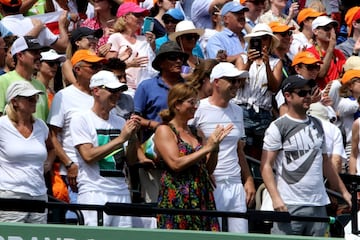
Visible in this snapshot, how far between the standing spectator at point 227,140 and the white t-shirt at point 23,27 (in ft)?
7.92

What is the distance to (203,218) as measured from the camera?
9.78 meters

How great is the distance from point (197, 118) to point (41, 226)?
7.40 ft

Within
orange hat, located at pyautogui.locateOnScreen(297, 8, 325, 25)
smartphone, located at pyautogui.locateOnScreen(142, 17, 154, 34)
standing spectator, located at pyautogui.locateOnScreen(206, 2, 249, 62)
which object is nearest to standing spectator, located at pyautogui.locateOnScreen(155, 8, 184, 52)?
smartphone, located at pyautogui.locateOnScreen(142, 17, 154, 34)

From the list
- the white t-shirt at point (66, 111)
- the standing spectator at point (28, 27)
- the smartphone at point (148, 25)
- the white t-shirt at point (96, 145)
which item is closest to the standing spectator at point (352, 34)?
the smartphone at point (148, 25)

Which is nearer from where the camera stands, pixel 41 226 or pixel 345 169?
pixel 41 226

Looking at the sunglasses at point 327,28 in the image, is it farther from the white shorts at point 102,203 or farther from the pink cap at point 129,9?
the white shorts at point 102,203

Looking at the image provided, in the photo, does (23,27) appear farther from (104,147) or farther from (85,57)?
(104,147)

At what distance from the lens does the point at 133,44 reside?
12992mm

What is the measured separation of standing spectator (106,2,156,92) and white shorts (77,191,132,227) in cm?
240

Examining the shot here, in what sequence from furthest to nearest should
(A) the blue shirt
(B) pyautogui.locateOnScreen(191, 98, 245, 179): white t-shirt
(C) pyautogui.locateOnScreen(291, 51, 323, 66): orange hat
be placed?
(A) the blue shirt, (C) pyautogui.locateOnScreen(291, 51, 323, 66): orange hat, (B) pyautogui.locateOnScreen(191, 98, 245, 179): white t-shirt

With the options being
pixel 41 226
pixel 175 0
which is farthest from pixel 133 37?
pixel 41 226

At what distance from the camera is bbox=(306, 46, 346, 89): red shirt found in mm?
13945

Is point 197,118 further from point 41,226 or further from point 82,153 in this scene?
point 41,226

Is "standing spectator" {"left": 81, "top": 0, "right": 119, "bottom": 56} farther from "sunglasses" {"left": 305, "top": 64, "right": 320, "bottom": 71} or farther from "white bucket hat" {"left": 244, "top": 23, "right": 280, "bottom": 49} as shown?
"sunglasses" {"left": 305, "top": 64, "right": 320, "bottom": 71}
